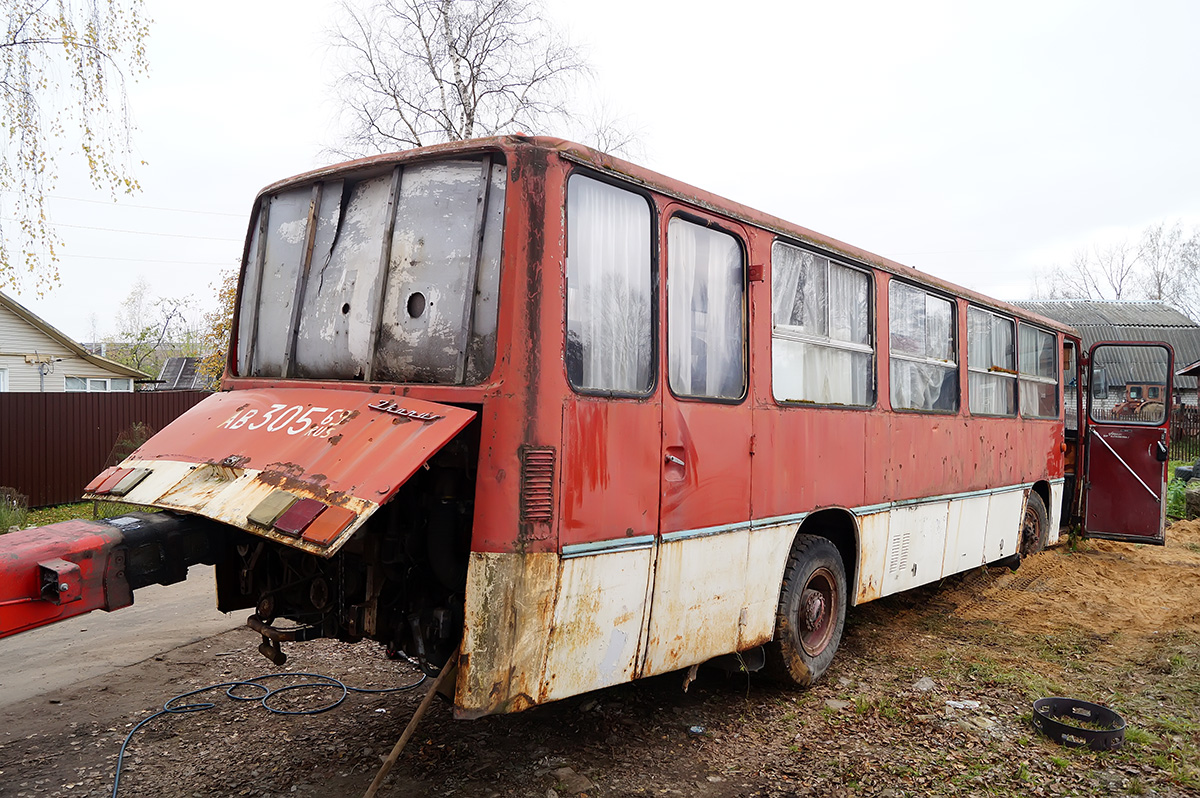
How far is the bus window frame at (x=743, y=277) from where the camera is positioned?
395 cm

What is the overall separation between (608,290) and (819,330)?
2.04 metres

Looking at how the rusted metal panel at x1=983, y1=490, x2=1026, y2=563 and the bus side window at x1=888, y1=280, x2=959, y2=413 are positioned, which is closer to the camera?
the bus side window at x1=888, y1=280, x2=959, y2=413

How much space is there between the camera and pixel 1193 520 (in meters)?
12.8

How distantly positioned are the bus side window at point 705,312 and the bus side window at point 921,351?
1950 mm

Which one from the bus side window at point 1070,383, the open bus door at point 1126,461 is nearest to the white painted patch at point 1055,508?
the open bus door at point 1126,461

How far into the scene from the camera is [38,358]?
21891 millimetres

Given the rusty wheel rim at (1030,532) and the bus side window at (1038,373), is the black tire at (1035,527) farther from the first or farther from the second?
the bus side window at (1038,373)

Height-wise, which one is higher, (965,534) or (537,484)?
(537,484)

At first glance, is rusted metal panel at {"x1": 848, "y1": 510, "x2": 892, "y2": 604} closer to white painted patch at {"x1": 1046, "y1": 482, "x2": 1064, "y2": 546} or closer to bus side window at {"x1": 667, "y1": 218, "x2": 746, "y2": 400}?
bus side window at {"x1": 667, "y1": 218, "x2": 746, "y2": 400}

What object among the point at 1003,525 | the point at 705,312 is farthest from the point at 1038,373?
the point at 705,312

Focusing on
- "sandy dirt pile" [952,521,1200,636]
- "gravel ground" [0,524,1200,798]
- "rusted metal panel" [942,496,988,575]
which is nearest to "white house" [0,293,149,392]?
"gravel ground" [0,524,1200,798]

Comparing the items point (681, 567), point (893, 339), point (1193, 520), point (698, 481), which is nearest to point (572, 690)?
point (681, 567)

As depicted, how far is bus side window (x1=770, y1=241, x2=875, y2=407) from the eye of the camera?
4824 mm

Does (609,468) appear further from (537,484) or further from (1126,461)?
(1126,461)
